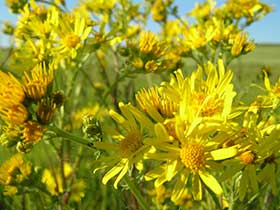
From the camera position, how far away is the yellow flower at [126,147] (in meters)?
1.55

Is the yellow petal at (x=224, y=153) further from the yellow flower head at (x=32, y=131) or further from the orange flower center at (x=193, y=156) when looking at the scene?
the yellow flower head at (x=32, y=131)

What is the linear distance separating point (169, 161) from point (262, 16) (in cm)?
328

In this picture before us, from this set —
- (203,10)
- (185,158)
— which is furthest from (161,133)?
(203,10)

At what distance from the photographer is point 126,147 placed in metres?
1.59

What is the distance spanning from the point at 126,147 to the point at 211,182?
302mm

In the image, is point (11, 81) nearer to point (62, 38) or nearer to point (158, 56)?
point (158, 56)

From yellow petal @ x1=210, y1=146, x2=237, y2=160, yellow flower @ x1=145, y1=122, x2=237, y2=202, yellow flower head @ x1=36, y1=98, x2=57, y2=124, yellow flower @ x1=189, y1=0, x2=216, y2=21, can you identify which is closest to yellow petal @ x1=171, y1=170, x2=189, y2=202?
yellow flower @ x1=145, y1=122, x2=237, y2=202

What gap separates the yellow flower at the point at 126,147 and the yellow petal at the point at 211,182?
0.20 m

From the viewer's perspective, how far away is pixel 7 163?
238cm

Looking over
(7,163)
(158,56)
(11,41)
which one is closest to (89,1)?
(11,41)

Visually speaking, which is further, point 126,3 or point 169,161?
point 126,3

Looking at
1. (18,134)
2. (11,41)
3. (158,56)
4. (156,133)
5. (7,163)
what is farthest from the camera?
(11,41)

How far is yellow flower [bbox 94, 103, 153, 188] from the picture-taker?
5.09ft

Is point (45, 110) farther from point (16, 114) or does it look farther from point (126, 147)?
point (126, 147)
